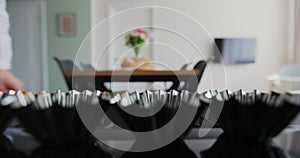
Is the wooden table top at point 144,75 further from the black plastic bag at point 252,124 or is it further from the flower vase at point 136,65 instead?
the black plastic bag at point 252,124

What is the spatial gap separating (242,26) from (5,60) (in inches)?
201

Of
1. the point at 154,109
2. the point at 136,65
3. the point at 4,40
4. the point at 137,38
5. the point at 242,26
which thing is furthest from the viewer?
the point at 242,26

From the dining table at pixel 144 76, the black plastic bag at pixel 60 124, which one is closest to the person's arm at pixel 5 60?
the black plastic bag at pixel 60 124

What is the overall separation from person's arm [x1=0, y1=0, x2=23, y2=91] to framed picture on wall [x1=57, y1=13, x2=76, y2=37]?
13.7 ft

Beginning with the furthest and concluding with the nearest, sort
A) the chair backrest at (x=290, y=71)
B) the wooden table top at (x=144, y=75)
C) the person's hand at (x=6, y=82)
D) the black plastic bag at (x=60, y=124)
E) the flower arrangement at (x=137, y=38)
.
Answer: the chair backrest at (x=290, y=71) → the flower arrangement at (x=137, y=38) → the wooden table top at (x=144, y=75) → the person's hand at (x=6, y=82) → the black plastic bag at (x=60, y=124)

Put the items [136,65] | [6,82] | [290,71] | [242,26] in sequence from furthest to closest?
[242,26] < [290,71] < [136,65] < [6,82]

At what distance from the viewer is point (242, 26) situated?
5.46 meters

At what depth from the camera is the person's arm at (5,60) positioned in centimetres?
93

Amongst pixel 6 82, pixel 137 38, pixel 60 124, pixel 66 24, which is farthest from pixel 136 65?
pixel 66 24

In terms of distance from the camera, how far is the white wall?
5.33m

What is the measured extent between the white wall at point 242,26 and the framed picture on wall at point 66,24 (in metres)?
0.38

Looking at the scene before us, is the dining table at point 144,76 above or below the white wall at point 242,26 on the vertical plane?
below

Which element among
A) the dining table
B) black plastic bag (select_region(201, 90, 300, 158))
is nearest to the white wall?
the dining table

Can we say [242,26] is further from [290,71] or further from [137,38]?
[137,38]
